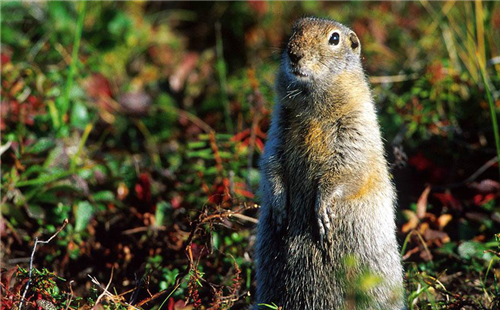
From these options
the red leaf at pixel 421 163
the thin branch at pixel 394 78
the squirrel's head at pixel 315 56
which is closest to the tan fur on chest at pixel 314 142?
the squirrel's head at pixel 315 56

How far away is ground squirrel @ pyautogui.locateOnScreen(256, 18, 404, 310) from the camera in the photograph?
3.08 meters

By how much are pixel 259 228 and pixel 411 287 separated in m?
0.94

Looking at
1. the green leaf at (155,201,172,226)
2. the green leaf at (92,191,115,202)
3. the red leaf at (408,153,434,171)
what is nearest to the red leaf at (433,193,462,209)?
the red leaf at (408,153,434,171)

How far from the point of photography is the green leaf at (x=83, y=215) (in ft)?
13.2

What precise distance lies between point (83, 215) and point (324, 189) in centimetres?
177

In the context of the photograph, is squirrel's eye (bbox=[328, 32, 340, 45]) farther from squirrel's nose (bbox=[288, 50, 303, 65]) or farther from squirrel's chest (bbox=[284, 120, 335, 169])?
squirrel's chest (bbox=[284, 120, 335, 169])

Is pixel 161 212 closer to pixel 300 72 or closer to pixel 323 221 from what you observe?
pixel 323 221

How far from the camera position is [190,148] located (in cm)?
507

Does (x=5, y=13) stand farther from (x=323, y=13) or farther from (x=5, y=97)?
(x=323, y=13)

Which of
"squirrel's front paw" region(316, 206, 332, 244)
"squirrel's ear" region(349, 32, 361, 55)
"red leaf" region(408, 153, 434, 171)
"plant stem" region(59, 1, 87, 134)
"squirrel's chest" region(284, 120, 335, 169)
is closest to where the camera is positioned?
"squirrel's front paw" region(316, 206, 332, 244)

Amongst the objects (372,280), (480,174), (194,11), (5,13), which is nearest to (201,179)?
(480,174)

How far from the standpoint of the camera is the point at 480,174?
14.6 ft

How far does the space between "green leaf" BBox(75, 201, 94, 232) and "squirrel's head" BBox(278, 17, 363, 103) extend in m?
1.61

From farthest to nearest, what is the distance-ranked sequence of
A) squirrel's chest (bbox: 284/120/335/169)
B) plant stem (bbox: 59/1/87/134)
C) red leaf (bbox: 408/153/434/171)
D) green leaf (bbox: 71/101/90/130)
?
green leaf (bbox: 71/101/90/130) → red leaf (bbox: 408/153/434/171) → plant stem (bbox: 59/1/87/134) → squirrel's chest (bbox: 284/120/335/169)
